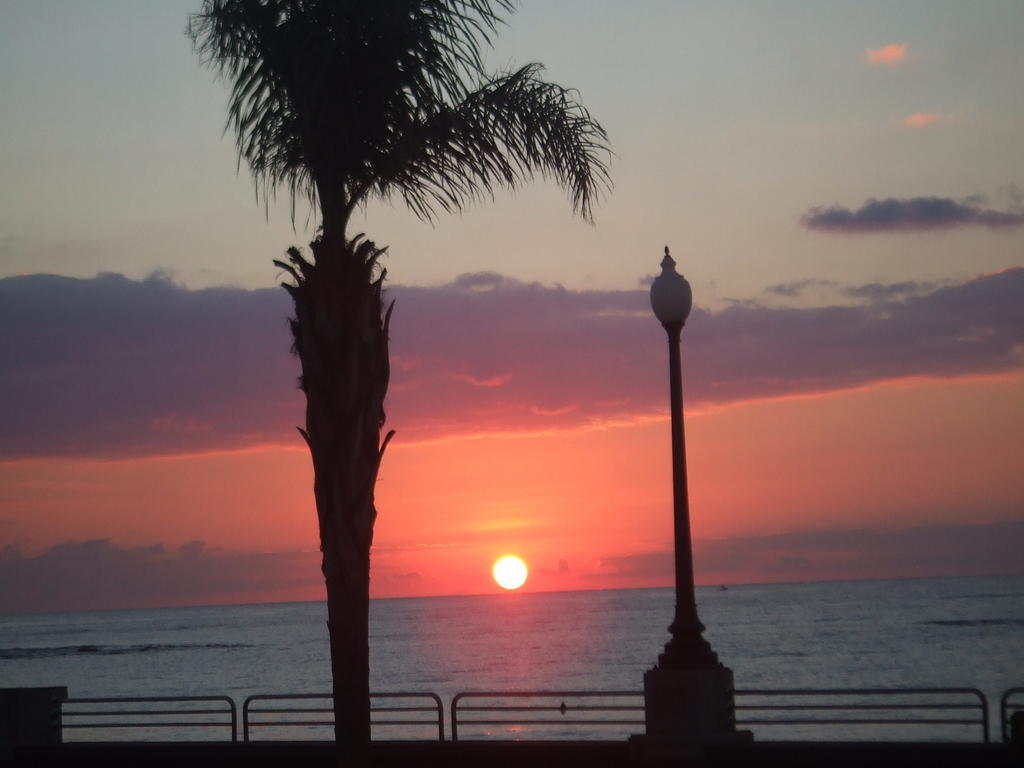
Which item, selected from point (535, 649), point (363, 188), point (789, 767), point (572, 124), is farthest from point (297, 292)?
point (535, 649)

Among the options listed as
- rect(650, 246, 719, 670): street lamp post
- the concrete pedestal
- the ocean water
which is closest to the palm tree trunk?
rect(650, 246, 719, 670): street lamp post

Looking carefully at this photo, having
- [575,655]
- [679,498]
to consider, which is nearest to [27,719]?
[679,498]

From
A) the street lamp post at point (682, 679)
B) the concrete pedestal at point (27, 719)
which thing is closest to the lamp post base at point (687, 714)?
the street lamp post at point (682, 679)

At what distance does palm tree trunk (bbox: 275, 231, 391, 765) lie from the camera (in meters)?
10.8

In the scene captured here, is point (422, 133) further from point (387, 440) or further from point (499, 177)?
point (387, 440)

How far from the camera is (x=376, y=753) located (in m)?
17.0

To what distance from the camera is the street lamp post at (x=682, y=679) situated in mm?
14867

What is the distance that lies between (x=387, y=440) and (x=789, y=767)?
6794mm

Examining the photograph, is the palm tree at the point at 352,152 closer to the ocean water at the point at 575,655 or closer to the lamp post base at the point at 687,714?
the lamp post base at the point at 687,714

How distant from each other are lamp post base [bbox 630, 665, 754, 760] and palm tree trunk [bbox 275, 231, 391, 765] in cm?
496

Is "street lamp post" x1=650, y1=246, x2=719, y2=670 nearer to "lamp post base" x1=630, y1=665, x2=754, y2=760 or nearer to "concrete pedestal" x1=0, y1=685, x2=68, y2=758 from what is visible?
"lamp post base" x1=630, y1=665, x2=754, y2=760

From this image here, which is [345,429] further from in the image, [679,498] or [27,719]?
[27,719]

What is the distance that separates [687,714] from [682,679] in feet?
1.33

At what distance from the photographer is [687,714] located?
1488cm
